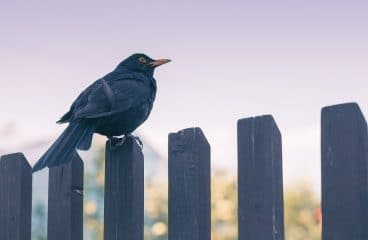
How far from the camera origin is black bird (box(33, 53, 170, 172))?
3.85m

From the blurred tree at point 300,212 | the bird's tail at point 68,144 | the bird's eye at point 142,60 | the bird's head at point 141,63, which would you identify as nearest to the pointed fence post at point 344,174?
the bird's tail at point 68,144

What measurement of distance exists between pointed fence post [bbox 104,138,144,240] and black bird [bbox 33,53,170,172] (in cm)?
28

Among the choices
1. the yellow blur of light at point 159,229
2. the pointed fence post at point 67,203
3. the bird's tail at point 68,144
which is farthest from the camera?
the yellow blur of light at point 159,229

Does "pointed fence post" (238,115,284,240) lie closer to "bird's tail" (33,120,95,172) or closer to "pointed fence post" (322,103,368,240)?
"pointed fence post" (322,103,368,240)

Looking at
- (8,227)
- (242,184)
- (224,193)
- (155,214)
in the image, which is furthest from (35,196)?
(242,184)

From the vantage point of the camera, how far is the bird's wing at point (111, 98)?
13.8 ft

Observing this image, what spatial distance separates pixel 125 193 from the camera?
11.8 feet

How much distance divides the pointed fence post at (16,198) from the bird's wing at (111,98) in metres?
0.42

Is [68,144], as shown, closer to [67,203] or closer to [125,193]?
[67,203]

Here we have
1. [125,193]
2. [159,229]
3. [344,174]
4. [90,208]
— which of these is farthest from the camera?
[90,208]

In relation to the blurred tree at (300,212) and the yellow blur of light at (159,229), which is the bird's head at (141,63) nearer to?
the yellow blur of light at (159,229)

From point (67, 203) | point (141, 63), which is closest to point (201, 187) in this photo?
point (67, 203)

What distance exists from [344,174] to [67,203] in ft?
5.15

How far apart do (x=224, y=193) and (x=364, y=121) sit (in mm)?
10137
